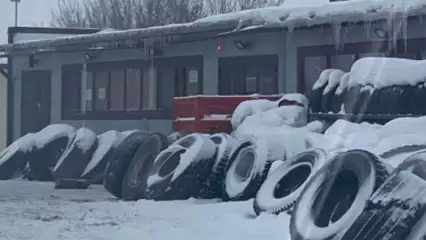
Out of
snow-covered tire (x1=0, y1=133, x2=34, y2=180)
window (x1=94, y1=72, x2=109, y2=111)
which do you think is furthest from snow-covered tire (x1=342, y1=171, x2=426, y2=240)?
window (x1=94, y1=72, x2=109, y2=111)

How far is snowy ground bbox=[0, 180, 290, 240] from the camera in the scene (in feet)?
33.1

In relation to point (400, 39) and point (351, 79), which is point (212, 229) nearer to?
point (351, 79)

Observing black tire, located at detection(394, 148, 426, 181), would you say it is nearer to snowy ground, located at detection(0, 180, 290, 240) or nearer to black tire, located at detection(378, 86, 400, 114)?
snowy ground, located at detection(0, 180, 290, 240)

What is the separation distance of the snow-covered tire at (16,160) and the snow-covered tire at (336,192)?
11449mm

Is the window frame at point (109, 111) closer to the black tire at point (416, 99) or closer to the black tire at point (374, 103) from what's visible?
the black tire at point (374, 103)

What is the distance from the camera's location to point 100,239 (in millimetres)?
9859

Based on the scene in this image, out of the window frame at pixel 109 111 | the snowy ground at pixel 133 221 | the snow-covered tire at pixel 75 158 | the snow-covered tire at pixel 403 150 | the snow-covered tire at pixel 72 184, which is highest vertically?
the window frame at pixel 109 111

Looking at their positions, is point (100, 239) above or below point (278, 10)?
below

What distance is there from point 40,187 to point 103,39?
198 inches

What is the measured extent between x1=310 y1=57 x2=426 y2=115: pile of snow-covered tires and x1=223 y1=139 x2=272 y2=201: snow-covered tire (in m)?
2.28

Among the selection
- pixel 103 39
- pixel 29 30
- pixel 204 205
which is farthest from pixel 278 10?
pixel 29 30

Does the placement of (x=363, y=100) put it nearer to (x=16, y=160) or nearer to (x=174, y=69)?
(x=174, y=69)

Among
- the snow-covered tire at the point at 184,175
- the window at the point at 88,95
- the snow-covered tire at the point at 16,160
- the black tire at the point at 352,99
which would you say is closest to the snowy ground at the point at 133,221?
the snow-covered tire at the point at 184,175

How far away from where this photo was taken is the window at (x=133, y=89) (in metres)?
23.7
